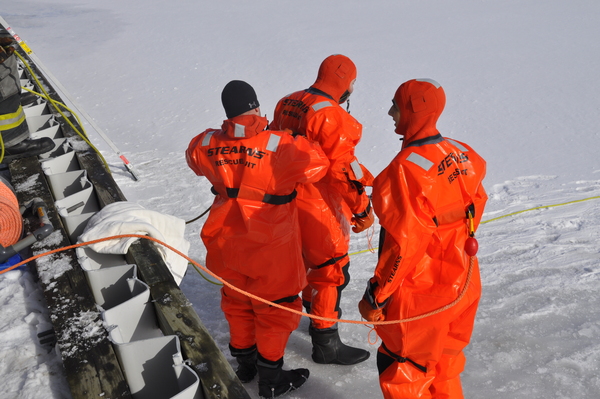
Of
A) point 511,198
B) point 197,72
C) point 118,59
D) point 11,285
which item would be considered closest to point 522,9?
point 197,72

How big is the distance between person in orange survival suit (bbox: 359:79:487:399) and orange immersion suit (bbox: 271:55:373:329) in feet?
2.21

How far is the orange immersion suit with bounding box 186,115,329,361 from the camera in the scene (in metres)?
2.46

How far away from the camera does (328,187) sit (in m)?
3.06

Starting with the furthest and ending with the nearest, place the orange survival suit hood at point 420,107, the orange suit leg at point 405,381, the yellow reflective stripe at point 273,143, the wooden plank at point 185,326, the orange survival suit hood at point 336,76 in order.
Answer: the orange survival suit hood at point 336,76, the yellow reflective stripe at point 273,143, the orange suit leg at point 405,381, the orange survival suit hood at point 420,107, the wooden plank at point 185,326

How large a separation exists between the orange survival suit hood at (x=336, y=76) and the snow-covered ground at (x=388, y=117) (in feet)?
5.49

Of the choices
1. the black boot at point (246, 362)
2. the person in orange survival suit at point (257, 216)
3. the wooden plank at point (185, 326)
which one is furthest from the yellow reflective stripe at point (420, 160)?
the black boot at point (246, 362)

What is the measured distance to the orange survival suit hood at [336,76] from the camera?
121 inches

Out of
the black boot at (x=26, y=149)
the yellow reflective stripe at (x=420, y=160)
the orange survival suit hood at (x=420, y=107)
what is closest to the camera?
the yellow reflective stripe at (x=420, y=160)

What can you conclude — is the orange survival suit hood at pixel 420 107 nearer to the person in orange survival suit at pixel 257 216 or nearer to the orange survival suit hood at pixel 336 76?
the person in orange survival suit at pixel 257 216

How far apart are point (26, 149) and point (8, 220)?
1.40 m

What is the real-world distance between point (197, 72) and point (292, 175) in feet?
26.5

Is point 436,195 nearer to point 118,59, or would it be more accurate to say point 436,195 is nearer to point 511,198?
point 511,198

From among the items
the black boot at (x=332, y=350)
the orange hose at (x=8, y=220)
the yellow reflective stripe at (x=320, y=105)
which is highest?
the yellow reflective stripe at (x=320, y=105)

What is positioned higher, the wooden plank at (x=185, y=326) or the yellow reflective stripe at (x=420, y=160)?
the yellow reflective stripe at (x=420, y=160)
